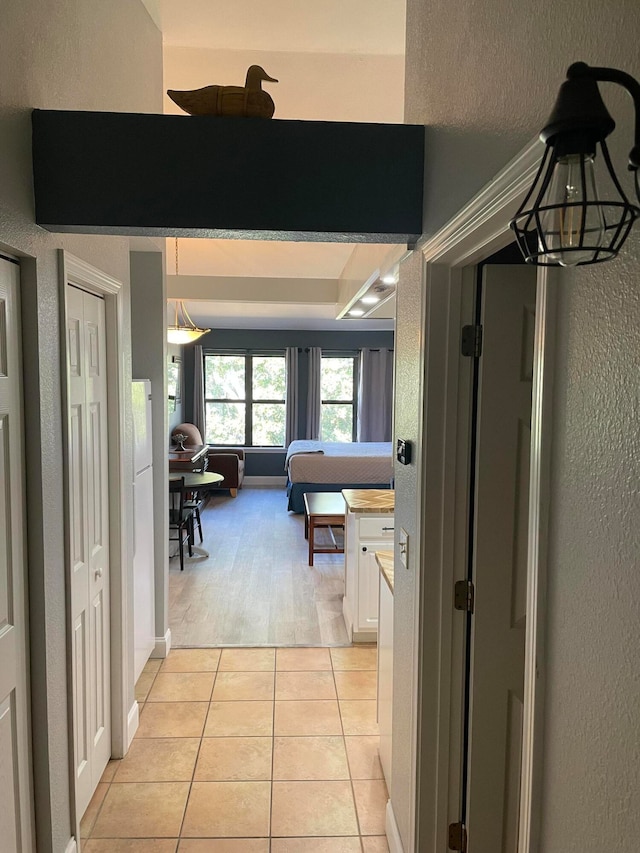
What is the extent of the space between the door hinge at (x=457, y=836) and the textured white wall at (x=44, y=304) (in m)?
1.25

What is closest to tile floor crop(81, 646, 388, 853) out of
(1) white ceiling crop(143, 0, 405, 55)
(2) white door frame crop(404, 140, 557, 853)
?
(2) white door frame crop(404, 140, 557, 853)

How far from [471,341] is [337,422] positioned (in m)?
8.18

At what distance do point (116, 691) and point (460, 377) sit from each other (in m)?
2.10

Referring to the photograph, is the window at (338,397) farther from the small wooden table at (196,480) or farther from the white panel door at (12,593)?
the white panel door at (12,593)

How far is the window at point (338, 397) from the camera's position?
386 inches

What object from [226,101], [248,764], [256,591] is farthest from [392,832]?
[256,591]

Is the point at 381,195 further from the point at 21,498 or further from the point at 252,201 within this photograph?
the point at 21,498

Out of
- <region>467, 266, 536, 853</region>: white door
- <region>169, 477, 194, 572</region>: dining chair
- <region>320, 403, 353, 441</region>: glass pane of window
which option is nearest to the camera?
<region>467, 266, 536, 853</region>: white door

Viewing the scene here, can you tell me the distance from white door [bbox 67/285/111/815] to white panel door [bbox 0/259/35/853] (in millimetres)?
310

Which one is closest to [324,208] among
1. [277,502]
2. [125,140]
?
[125,140]

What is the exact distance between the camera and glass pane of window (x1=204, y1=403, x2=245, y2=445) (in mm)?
9742

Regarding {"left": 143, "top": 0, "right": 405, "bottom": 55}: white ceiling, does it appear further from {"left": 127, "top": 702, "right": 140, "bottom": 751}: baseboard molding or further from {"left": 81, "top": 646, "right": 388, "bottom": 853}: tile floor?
{"left": 81, "top": 646, "right": 388, "bottom": 853}: tile floor

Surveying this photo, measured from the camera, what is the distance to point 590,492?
84 centimetres

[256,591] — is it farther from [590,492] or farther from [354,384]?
[354,384]
